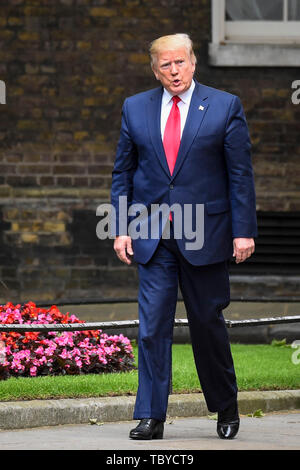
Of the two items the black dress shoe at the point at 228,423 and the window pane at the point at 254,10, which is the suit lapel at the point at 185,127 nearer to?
the black dress shoe at the point at 228,423

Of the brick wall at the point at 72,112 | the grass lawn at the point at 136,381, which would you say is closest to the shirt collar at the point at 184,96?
the grass lawn at the point at 136,381

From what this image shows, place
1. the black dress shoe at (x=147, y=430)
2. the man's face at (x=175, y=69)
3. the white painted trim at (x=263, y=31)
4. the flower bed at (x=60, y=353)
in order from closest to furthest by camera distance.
→ the black dress shoe at (x=147, y=430) → the man's face at (x=175, y=69) → the flower bed at (x=60, y=353) → the white painted trim at (x=263, y=31)

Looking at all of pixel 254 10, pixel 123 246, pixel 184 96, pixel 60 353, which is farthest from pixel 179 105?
pixel 254 10

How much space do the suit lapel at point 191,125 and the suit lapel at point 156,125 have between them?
76mm

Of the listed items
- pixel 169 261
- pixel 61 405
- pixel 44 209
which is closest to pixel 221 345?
pixel 169 261

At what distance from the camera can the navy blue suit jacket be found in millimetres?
6293

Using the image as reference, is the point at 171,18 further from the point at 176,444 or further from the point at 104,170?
the point at 176,444

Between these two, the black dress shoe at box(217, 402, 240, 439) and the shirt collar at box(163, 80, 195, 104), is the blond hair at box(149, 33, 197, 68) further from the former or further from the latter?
the black dress shoe at box(217, 402, 240, 439)

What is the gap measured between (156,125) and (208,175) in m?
0.38

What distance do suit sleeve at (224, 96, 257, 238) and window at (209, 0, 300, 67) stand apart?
25.7 feet

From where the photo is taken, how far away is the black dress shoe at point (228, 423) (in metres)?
6.43

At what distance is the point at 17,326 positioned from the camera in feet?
24.5

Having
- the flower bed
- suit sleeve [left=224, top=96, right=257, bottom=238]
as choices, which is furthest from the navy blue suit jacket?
the flower bed

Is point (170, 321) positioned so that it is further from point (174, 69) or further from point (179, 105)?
point (174, 69)
